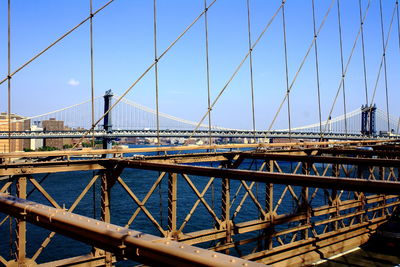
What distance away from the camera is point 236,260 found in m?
1.55

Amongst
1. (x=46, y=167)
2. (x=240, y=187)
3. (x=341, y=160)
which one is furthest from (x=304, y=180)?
(x=240, y=187)

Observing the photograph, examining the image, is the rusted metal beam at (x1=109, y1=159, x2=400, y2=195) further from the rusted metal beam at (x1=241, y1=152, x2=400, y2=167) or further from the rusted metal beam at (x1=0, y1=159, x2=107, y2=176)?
the rusted metal beam at (x1=0, y1=159, x2=107, y2=176)

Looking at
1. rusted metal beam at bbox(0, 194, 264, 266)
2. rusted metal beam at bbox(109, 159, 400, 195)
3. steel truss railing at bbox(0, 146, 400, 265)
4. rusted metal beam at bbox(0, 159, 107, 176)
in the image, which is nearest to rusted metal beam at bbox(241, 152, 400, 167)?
steel truss railing at bbox(0, 146, 400, 265)

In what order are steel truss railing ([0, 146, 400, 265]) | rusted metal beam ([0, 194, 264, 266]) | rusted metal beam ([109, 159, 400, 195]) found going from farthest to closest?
1. steel truss railing ([0, 146, 400, 265])
2. rusted metal beam ([109, 159, 400, 195])
3. rusted metal beam ([0, 194, 264, 266])

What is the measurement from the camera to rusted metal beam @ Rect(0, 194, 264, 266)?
1.61 m

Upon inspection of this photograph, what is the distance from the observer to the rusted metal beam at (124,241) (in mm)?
1606

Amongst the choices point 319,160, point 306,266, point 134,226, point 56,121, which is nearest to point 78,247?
point 134,226

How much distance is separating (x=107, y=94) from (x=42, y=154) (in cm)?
8342

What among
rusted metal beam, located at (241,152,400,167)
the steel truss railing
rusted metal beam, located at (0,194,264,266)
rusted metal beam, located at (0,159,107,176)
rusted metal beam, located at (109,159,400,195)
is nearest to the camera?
rusted metal beam, located at (0,194,264,266)

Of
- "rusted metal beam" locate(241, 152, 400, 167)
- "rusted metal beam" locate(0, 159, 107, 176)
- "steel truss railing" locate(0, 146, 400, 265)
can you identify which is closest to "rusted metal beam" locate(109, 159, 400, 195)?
"steel truss railing" locate(0, 146, 400, 265)

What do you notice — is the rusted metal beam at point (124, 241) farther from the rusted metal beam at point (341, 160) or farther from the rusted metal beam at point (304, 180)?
the rusted metal beam at point (341, 160)

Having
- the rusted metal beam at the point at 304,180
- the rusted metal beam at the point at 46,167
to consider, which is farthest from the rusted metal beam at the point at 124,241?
the rusted metal beam at the point at 46,167

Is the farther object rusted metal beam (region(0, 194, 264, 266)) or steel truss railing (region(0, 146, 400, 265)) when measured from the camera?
steel truss railing (region(0, 146, 400, 265))

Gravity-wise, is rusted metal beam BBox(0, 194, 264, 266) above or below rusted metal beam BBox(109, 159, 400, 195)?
below
